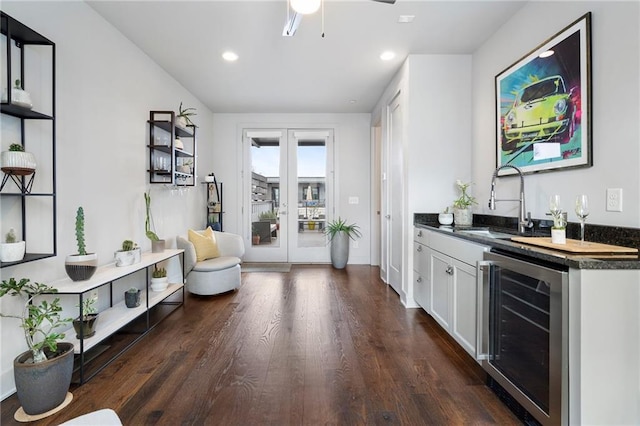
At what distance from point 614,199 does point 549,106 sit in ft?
2.71

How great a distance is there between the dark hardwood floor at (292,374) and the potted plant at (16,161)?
1.29m

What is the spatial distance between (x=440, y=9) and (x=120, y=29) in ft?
9.07

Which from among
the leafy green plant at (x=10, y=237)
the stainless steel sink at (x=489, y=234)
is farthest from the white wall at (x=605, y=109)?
the leafy green plant at (x=10, y=237)

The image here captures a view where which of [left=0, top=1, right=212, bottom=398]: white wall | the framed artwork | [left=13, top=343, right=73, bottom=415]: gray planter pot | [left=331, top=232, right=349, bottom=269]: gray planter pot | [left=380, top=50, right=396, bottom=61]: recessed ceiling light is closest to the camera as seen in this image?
[left=13, top=343, right=73, bottom=415]: gray planter pot

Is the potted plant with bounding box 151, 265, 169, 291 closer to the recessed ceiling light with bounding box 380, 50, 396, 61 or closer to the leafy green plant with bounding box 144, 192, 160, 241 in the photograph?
the leafy green plant with bounding box 144, 192, 160, 241

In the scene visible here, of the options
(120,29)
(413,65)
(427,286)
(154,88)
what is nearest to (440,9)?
(413,65)

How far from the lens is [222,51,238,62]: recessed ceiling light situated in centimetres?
324

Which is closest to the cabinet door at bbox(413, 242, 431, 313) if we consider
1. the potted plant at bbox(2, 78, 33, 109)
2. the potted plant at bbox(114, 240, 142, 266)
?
the potted plant at bbox(114, 240, 142, 266)

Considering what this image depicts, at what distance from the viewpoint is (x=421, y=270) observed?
3.01m

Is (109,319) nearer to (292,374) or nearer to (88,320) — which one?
(88,320)

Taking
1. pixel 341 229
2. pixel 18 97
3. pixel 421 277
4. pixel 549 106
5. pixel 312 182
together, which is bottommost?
pixel 421 277

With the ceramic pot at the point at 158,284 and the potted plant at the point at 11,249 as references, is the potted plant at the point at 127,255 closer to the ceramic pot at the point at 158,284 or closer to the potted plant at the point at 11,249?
the ceramic pot at the point at 158,284

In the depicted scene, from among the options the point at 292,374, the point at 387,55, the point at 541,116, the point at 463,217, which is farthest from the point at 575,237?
the point at 387,55

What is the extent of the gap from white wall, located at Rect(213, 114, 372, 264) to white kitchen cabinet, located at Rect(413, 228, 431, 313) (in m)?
2.36
